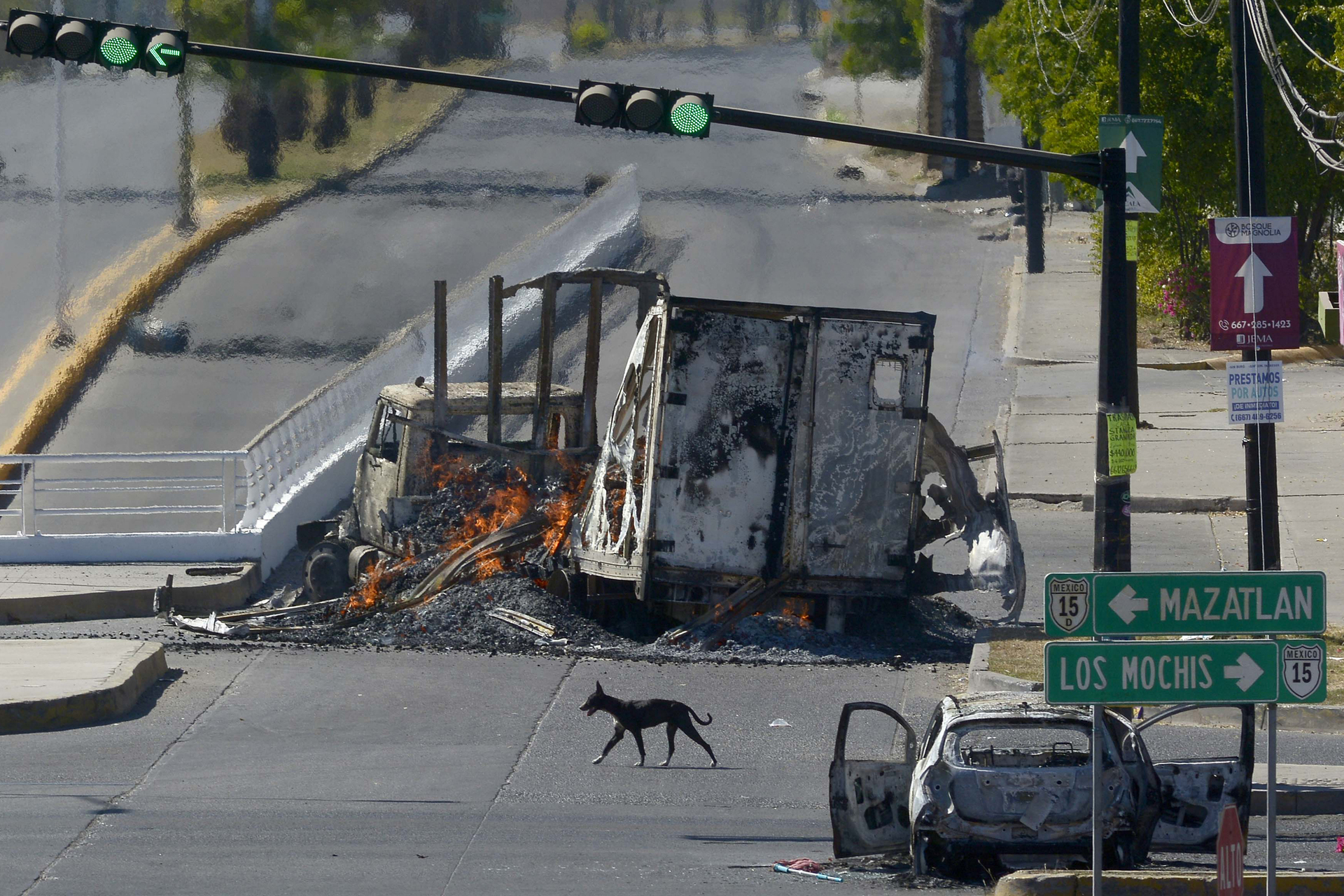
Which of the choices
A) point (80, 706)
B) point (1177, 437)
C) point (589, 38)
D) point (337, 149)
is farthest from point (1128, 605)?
point (589, 38)

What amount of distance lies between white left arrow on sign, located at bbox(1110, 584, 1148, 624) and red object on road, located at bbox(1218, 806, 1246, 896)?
1.00 metres

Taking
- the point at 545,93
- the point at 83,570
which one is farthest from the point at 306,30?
the point at 545,93

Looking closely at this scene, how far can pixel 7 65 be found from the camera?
4784 centimetres

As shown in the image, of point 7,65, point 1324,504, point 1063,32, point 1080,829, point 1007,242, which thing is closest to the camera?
point 1080,829

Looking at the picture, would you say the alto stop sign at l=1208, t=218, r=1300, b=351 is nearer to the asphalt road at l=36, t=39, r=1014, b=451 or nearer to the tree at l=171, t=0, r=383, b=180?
the asphalt road at l=36, t=39, r=1014, b=451

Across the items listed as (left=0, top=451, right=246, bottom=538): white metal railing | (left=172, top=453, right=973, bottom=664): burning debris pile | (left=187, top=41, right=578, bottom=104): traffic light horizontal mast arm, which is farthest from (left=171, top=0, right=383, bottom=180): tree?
(left=187, top=41, right=578, bottom=104): traffic light horizontal mast arm

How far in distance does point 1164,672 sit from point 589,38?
41.0 meters

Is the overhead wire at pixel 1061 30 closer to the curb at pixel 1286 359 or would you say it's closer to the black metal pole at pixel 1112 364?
the curb at pixel 1286 359

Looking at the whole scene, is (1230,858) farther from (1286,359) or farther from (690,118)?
(1286,359)

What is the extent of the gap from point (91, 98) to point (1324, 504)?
126 ft

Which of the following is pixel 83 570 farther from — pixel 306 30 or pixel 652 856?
pixel 306 30

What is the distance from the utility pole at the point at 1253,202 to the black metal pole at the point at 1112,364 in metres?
1.44

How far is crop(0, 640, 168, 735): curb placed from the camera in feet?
40.9

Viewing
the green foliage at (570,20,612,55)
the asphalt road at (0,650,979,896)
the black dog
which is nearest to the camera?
the asphalt road at (0,650,979,896)
